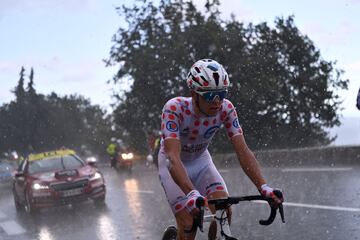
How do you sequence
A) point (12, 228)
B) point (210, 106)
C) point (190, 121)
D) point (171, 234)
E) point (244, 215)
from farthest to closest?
point (12, 228) < point (244, 215) < point (171, 234) < point (190, 121) < point (210, 106)

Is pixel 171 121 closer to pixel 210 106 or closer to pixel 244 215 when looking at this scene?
pixel 210 106

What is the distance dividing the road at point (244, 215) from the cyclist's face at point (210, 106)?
10.6 ft

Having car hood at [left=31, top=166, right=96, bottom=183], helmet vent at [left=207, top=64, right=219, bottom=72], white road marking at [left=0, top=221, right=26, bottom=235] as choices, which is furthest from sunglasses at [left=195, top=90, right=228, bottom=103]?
car hood at [left=31, top=166, right=96, bottom=183]

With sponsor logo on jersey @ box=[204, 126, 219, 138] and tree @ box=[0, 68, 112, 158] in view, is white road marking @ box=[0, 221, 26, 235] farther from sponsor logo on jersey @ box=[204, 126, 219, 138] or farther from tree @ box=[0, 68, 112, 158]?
tree @ box=[0, 68, 112, 158]

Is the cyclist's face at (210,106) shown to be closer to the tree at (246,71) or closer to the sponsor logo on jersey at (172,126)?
the sponsor logo on jersey at (172,126)

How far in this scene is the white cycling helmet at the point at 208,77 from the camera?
4445 mm

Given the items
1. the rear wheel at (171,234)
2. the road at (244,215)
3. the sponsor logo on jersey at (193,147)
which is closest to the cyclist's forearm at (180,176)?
the sponsor logo on jersey at (193,147)

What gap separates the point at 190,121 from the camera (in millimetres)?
5031

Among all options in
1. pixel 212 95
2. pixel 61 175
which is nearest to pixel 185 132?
pixel 212 95

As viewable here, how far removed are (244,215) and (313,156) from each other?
8.13m

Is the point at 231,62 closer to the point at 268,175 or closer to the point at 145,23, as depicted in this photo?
the point at 145,23

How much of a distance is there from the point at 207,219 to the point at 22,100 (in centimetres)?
9079

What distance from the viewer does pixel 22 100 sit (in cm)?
9125

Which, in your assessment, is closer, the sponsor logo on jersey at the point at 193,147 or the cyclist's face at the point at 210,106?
the cyclist's face at the point at 210,106
